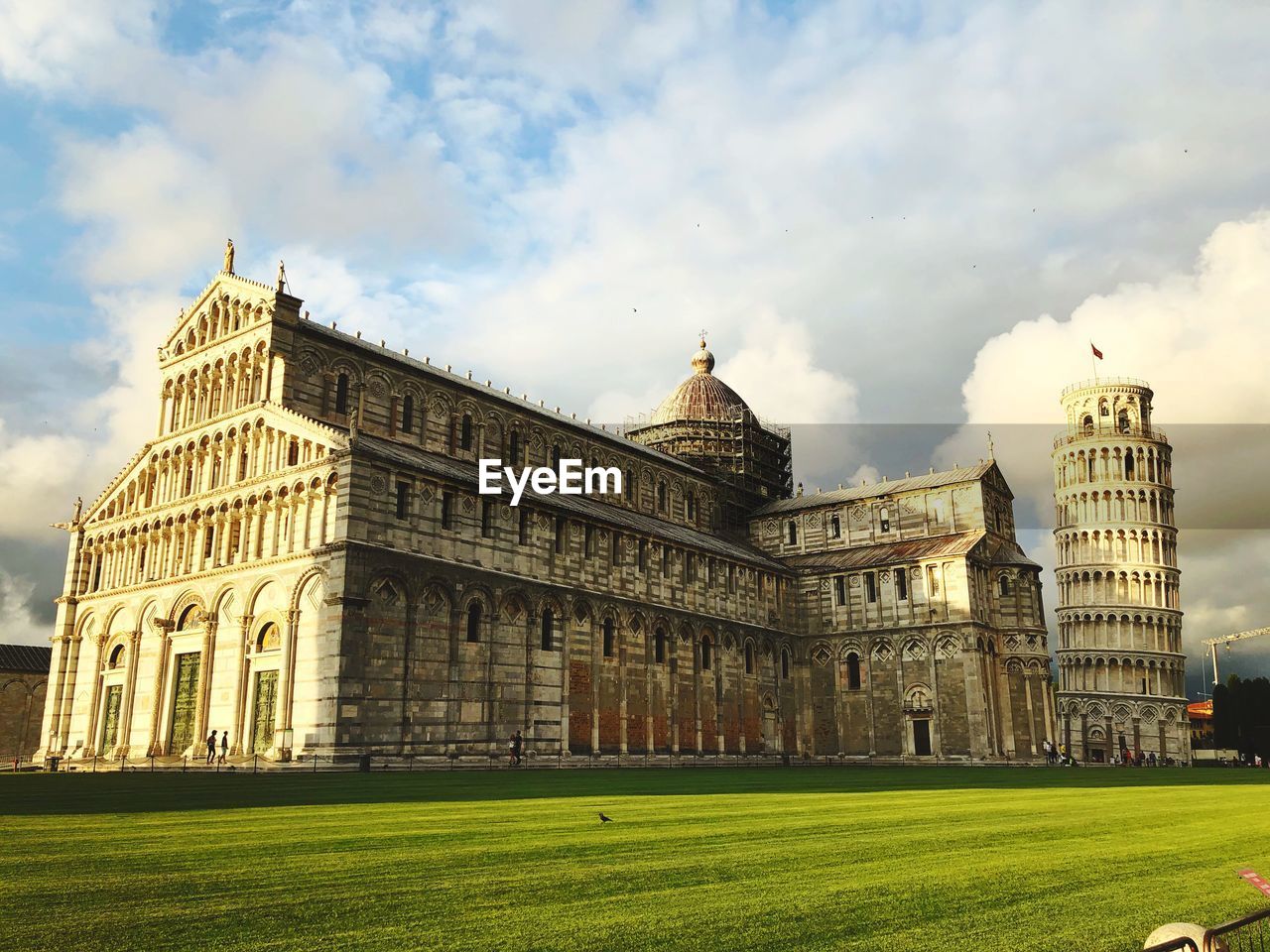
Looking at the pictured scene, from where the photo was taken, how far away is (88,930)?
7.52 meters

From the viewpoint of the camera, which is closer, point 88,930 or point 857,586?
point 88,930

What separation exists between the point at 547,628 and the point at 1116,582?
6008 cm

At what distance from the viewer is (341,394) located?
46.1 m

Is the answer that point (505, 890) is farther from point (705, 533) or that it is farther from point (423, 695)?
point (705, 533)

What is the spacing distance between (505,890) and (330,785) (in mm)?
15603

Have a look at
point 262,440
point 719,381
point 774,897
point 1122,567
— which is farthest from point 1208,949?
point 1122,567

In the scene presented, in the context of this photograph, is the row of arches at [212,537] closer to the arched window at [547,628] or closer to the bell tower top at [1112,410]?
the arched window at [547,628]

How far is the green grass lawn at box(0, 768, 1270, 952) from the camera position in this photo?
775 centimetres

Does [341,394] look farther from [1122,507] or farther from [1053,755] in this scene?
[1122,507]

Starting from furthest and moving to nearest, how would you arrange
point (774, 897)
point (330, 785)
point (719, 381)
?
point (719, 381)
point (330, 785)
point (774, 897)

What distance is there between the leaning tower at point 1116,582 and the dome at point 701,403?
3234cm

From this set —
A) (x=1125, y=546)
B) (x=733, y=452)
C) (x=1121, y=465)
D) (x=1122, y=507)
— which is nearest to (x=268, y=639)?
(x=733, y=452)

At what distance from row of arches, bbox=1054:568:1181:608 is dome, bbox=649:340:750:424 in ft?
112

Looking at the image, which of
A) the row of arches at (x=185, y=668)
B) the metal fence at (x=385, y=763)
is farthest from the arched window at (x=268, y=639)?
the metal fence at (x=385, y=763)
